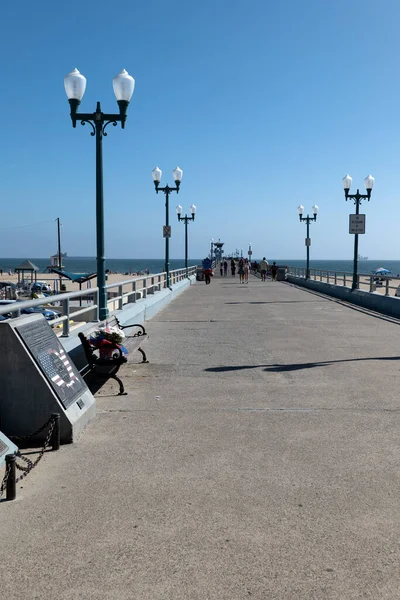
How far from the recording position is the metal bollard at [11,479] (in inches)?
165

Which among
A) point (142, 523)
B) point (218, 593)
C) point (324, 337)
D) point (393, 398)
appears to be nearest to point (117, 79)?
point (324, 337)

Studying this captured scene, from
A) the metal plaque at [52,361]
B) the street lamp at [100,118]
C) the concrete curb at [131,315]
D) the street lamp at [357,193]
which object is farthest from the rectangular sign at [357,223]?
the metal plaque at [52,361]

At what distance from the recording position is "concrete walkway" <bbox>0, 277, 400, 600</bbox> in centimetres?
326

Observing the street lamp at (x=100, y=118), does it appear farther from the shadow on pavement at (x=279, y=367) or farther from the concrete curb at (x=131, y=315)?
the shadow on pavement at (x=279, y=367)

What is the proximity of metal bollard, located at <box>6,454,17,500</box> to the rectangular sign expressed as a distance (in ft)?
66.3

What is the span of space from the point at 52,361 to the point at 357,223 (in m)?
18.9

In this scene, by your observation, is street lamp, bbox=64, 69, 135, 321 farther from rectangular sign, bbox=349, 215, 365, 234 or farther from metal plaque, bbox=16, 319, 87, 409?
rectangular sign, bbox=349, 215, 365, 234

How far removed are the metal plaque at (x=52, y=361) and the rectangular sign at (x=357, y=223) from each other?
59.9 feet

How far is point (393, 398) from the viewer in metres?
7.46

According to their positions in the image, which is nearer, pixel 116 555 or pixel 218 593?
pixel 218 593

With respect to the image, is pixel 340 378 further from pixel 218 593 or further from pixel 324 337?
pixel 218 593

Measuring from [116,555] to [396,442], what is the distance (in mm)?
3198

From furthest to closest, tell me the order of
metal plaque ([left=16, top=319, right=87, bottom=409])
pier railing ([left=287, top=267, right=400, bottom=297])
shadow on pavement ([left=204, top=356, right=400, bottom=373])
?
pier railing ([left=287, top=267, right=400, bottom=297]) → shadow on pavement ([left=204, top=356, right=400, bottom=373]) → metal plaque ([left=16, top=319, right=87, bottom=409])

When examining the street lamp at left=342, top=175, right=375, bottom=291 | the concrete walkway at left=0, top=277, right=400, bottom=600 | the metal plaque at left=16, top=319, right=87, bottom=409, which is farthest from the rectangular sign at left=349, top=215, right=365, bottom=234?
the metal plaque at left=16, top=319, right=87, bottom=409
